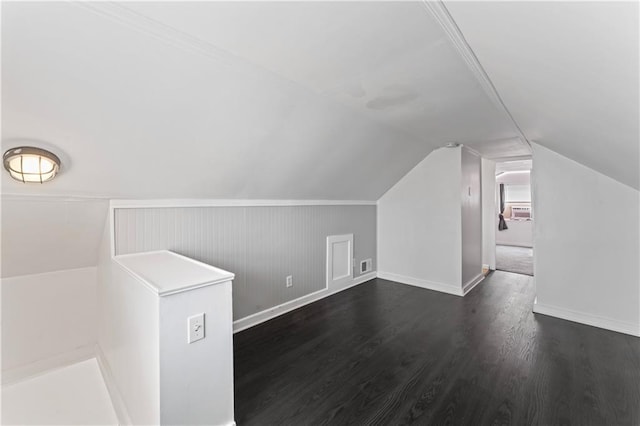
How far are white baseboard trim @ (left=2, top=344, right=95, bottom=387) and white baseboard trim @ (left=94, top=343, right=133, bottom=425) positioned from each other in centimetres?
8

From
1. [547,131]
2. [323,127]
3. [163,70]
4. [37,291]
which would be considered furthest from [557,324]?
[37,291]

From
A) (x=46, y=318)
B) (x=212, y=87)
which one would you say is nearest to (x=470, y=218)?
(x=212, y=87)

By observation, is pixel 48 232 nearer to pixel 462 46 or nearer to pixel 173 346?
pixel 173 346

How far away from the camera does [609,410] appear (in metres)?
1.75

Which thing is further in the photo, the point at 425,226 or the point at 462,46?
the point at 425,226

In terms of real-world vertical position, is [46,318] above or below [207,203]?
below

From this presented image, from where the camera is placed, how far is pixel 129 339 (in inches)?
Answer: 66.4

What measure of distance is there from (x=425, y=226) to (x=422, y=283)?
2.76 ft

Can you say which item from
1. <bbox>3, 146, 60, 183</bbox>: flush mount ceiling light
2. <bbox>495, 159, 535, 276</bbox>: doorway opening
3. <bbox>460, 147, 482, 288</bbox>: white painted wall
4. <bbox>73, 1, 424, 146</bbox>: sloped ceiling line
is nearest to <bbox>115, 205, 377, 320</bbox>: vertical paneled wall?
<bbox>3, 146, 60, 183</bbox>: flush mount ceiling light

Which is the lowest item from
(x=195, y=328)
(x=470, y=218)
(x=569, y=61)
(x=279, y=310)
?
(x=279, y=310)

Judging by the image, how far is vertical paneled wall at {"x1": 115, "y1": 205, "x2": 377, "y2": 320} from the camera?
2.23 metres

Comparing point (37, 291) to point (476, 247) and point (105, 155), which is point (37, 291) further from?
point (476, 247)

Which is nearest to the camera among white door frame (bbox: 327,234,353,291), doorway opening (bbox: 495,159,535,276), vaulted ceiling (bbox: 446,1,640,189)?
vaulted ceiling (bbox: 446,1,640,189)

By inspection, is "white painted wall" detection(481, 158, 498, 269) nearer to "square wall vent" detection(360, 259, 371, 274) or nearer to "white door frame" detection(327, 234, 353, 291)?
"square wall vent" detection(360, 259, 371, 274)
